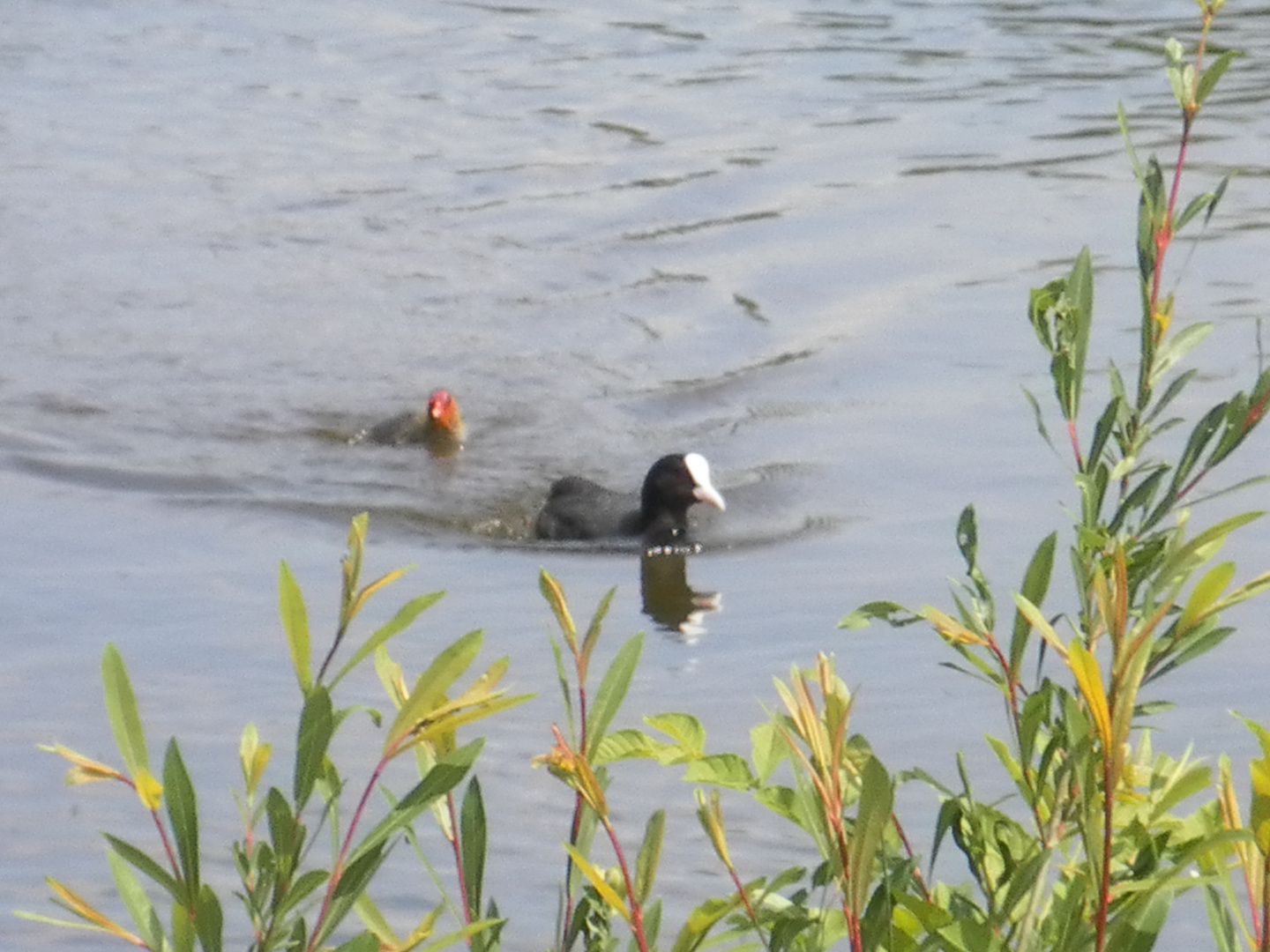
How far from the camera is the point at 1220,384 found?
36.9ft

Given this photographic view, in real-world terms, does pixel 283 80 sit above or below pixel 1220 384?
above

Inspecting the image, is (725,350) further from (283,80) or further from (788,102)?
(283,80)

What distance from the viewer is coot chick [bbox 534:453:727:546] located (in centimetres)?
1020

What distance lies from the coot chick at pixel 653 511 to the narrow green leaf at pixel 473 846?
8076mm

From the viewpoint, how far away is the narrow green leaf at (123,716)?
68.0 inches

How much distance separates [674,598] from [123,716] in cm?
753

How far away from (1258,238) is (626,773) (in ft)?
30.5

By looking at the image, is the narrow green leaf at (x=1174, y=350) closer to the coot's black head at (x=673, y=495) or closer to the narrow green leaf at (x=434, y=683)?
the narrow green leaf at (x=434, y=683)

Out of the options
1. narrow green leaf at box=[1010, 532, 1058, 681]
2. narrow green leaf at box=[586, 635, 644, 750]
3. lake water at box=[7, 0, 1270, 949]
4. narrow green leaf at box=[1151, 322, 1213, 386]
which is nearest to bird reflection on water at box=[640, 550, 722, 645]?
lake water at box=[7, 0, 1270, 949]

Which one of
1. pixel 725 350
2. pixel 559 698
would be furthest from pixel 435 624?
pixel 725 350

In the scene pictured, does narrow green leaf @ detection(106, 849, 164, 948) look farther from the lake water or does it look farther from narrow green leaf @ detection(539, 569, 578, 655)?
the lake water

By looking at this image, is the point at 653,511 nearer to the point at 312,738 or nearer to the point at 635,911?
the point at 635,911

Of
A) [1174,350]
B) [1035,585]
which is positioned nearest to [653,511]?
[1174,350]

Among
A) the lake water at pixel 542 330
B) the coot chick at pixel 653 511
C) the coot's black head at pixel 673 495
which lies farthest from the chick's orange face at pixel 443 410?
the coot's black head at pixel 673 495
